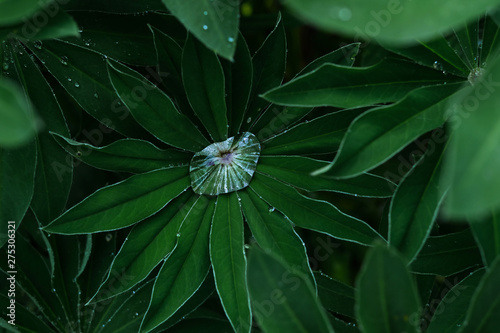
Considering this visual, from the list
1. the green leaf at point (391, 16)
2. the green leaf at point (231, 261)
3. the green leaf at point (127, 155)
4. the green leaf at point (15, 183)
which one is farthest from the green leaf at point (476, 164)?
the green leaf at point (15, 183)

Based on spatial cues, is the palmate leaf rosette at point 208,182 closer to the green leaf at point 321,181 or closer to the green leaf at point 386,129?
the green leaf at point 321,181

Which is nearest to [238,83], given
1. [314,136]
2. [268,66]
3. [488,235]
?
[268,66]

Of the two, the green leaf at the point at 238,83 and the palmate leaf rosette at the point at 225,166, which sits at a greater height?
the green leaf at the point at 238,83

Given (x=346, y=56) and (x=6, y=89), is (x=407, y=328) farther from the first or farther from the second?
(x=6, y=89)

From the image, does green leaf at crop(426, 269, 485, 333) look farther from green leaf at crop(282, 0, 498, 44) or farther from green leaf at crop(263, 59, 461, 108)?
green leaf at crop(282, 0, 498, 44)

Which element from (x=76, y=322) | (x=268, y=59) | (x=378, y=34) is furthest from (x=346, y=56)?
(x=76, y=322)

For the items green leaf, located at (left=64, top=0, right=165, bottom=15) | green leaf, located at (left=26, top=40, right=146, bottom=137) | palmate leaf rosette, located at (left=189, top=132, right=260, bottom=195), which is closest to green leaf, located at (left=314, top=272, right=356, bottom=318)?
palmate leaf rosette, located at (left=189, top=132, right=260, bottom=195)
